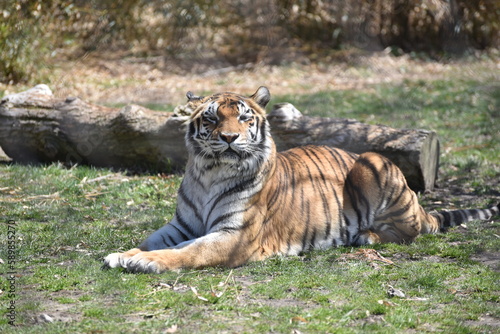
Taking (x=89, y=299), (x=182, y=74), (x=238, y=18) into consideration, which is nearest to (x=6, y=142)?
(x=89, y=299)

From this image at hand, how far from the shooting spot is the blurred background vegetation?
14.0m

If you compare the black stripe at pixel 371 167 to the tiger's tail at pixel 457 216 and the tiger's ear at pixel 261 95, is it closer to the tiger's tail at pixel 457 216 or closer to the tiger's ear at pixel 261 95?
the tiger's tail at pixel 457 216

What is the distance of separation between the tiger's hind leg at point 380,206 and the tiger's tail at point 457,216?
0.31 metres

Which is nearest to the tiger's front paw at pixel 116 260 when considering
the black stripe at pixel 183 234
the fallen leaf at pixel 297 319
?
the black stripe at pixel 183 234

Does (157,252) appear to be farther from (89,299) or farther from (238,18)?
(238,18)

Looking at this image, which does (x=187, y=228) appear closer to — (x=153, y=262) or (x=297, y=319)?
(x=153, y=262)

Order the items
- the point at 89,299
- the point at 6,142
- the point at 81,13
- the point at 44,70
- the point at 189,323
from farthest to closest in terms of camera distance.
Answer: the point at 81,13 < the point at 44,70 < the point at 6,142 < the point at 89,299 < the point at 189,323

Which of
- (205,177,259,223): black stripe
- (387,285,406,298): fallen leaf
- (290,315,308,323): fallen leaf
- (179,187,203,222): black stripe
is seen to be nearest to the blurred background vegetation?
(179,187,203,222): black stripe

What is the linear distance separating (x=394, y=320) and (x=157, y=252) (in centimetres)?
158

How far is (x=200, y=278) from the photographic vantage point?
13.1 ft

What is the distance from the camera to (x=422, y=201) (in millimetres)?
6410

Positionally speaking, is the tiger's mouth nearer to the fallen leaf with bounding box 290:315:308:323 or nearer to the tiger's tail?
the fallen leaf with bounding box 290:315:308:323

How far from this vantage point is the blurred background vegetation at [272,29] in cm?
1400

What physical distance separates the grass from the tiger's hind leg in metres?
0.17
